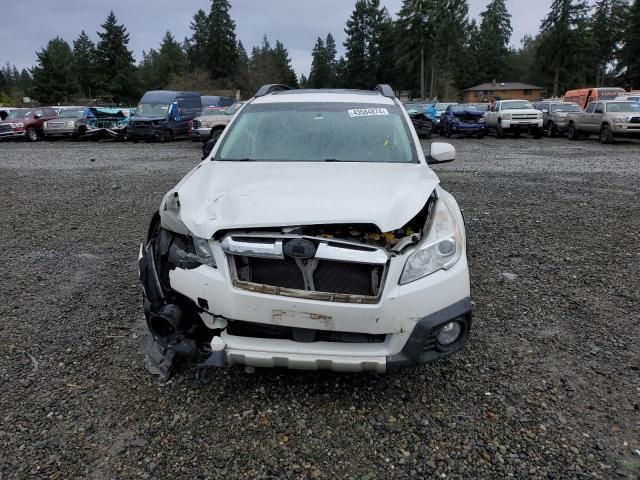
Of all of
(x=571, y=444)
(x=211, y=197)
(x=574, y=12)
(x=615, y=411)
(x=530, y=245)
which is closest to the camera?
(x=571, y=444)

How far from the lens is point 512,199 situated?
8477mm

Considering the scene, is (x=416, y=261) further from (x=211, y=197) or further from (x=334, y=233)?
(x=211, y=197)

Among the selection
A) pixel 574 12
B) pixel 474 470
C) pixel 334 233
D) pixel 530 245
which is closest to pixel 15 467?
pixel 334 233

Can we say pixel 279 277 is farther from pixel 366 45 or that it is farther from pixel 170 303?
pixel 366 45

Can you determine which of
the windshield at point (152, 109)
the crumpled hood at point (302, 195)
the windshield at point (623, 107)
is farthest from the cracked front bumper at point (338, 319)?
the windshield at point (623, 107)

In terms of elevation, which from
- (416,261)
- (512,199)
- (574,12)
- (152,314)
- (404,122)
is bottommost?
(512,199)

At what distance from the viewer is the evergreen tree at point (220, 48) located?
81000 millimetres

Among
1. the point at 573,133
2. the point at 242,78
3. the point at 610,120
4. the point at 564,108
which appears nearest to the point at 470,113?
the point at 573,133

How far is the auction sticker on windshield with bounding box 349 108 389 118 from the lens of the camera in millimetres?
4387

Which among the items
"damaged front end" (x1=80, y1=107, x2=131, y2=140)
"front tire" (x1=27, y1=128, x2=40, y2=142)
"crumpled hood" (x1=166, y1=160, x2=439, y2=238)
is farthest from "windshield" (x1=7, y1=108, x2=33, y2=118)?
"crumpled hood" (x1=166, y1=160, x2=439, y2=238)

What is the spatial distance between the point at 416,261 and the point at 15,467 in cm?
214

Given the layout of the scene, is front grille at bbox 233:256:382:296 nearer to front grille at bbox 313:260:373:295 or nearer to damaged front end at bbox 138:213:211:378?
front grille at bbox 313:260:373:295

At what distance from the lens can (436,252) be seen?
270 centimetres

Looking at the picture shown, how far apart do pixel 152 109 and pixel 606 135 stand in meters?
18.7
